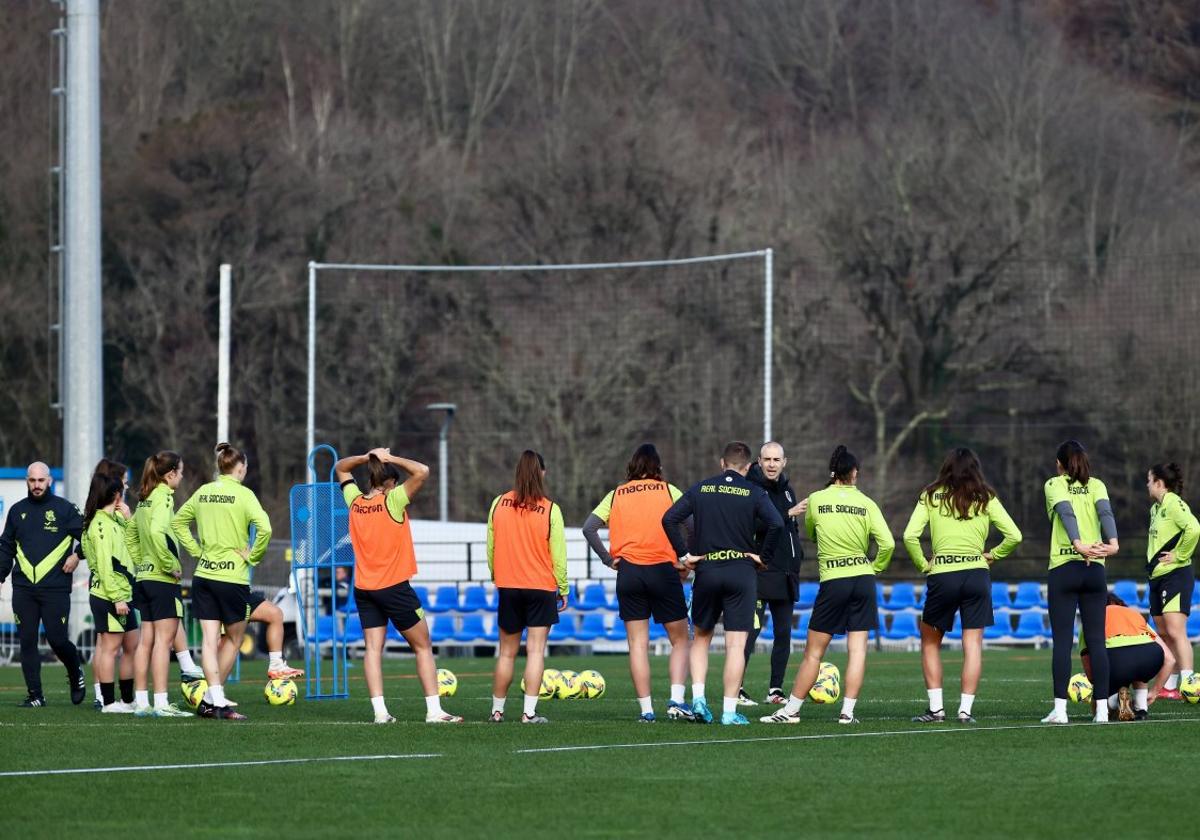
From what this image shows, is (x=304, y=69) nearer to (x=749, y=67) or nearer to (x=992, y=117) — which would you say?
(x=749, y=67)

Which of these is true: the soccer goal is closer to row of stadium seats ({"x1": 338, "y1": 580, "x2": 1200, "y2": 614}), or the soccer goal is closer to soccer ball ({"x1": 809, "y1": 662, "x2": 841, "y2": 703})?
row of stadium seats ({"x1": 338, "y1": 580, "x2": 1200, "y2": 614})

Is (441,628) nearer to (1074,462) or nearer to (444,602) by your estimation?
(444,602)

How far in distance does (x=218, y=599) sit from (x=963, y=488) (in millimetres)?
4937

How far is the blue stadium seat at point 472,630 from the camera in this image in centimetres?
2822

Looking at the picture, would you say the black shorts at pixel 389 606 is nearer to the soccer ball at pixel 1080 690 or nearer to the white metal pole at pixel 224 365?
the soccer ball at pixel 1080 690

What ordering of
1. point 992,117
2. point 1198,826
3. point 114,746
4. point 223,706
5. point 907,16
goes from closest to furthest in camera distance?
point 1198,826 < point 114,746 < point 223,706 < point 992,117 < point 907,16

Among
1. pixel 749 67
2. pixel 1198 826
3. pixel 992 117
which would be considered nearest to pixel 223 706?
pixel 1198 826

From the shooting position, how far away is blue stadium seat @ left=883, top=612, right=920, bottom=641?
29484mm

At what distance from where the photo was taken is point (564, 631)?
2838cm

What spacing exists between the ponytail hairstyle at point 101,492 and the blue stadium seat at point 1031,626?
17.3m

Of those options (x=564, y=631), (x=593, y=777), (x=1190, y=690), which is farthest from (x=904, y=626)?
(x=593, y=777)

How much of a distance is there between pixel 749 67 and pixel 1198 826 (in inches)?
1991

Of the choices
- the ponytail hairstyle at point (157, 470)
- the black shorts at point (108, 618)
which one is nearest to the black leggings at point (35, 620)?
→ the black shorts at point (108, 618)

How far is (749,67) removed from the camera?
2276 inches
